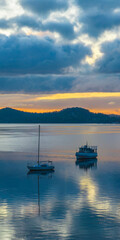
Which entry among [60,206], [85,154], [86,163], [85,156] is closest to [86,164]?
[86,163]

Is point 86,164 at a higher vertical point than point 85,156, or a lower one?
lower

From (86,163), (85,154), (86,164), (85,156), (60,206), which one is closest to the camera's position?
(60,206)

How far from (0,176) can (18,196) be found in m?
24.5

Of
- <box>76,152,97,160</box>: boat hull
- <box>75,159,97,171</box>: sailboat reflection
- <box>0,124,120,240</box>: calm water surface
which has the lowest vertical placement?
<box>0,124,120,240</box>: calm water surface

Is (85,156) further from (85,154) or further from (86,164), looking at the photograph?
(86,164)

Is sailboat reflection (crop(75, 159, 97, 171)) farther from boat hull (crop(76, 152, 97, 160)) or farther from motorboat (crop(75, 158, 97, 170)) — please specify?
boat hull (crop(76, 152, 97, 160))

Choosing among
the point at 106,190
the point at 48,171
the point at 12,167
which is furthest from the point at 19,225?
the point at 12,167

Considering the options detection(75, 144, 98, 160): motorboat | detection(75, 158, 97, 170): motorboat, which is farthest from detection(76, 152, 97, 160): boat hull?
detection(75, 158, 97, 170): motorboat

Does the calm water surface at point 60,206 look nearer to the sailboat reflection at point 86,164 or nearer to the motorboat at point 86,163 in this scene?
the sailboat reflection at point 86,164

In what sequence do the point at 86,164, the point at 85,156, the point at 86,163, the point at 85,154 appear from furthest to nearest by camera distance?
the point at 85,154 → the point at 85,156 → the point at 86,163 → the point at 86,164

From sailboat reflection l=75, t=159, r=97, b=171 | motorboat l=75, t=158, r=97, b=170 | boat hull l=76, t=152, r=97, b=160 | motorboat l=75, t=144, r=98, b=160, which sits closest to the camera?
sailboat reflection l=75, t=159, r=97, b=171

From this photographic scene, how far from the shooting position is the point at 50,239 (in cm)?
3900

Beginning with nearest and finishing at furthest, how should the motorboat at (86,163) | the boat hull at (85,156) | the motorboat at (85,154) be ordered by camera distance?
the motorboat at (86,163) < the boat hull at (85,156) < the motorboat at (85,154)

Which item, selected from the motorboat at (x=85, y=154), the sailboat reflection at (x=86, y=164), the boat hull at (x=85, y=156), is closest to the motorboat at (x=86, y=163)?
the sailboat reflection at (x=86, y=164)
